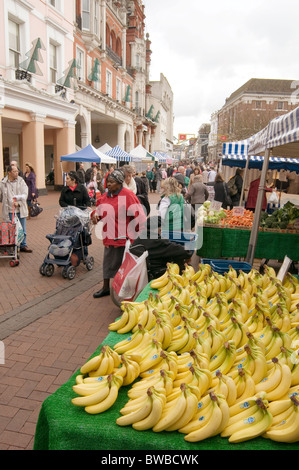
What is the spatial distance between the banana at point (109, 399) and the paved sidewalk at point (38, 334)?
121 centimetres

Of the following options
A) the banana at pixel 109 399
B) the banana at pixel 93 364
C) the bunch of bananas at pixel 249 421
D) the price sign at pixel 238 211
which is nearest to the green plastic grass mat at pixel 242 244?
the price sign at pixel 238 211

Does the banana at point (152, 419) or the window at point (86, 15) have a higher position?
the window at point (86, 15)

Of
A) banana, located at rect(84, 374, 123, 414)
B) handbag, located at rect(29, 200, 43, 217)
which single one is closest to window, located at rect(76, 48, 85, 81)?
handbag, located at rect(29, 200, 43, 217)

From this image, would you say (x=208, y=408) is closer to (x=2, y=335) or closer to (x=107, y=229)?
(x=2, y=335)

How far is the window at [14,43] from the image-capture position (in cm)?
1593

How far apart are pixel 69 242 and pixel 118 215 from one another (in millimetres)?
1894

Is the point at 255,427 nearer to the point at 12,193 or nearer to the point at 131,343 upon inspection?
the point at 131,343

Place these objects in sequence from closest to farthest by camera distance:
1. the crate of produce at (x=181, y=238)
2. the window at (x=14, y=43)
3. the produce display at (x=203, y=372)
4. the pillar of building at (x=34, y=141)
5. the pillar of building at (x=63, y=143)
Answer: the produce display at (x=203, y=372), the crate of produce at (x=181, y=238), the window at (x=14, y=43), the pillar of building at (x=34, y=141), the pillar of building at (x=63, y=143)

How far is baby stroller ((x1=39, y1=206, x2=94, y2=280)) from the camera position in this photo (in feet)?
22.4

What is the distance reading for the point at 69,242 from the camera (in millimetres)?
6879

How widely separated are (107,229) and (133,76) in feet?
119

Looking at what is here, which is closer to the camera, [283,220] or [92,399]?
[92,399]

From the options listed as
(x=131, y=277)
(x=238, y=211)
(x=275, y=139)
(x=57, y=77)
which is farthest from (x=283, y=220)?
(x=57, y=77)

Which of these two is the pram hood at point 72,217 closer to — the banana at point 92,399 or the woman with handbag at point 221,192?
the woman with handbag at point 221,192
